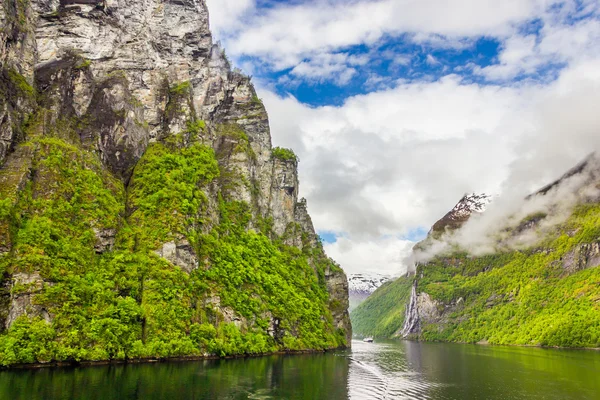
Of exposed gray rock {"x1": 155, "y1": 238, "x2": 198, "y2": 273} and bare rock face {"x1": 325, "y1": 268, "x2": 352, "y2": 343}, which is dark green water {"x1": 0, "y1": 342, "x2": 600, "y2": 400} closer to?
exposed gray rock {"x1": 155, "y1": 238, "x2": 198, "y2": 273}

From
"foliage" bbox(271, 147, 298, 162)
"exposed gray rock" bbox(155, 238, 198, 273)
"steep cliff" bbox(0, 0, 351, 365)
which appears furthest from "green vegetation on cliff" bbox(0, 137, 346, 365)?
"foliage" bbox(271, 147, 298, 162)

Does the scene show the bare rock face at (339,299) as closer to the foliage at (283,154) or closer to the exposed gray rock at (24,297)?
the foliage at (283,154)

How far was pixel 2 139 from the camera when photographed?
86.1 metres

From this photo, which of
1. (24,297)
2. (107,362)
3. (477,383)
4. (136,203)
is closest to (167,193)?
(136,203)

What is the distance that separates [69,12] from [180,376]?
111 meters

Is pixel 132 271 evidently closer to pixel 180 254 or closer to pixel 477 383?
pixel 180 254

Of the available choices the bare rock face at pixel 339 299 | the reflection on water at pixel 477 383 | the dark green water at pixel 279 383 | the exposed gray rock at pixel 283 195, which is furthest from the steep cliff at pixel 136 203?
the reflection on water at pixel 477 383

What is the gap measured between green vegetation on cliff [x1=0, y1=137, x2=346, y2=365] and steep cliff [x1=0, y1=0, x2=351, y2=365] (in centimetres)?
29

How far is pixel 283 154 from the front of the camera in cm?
18050

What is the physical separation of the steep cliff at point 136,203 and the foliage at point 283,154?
8.15 metres

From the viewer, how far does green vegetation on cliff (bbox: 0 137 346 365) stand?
7119 centimetres

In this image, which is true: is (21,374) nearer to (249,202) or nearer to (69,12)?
(249,202)

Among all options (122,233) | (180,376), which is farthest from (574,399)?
(122,233)

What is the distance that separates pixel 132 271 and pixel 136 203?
852 inches
